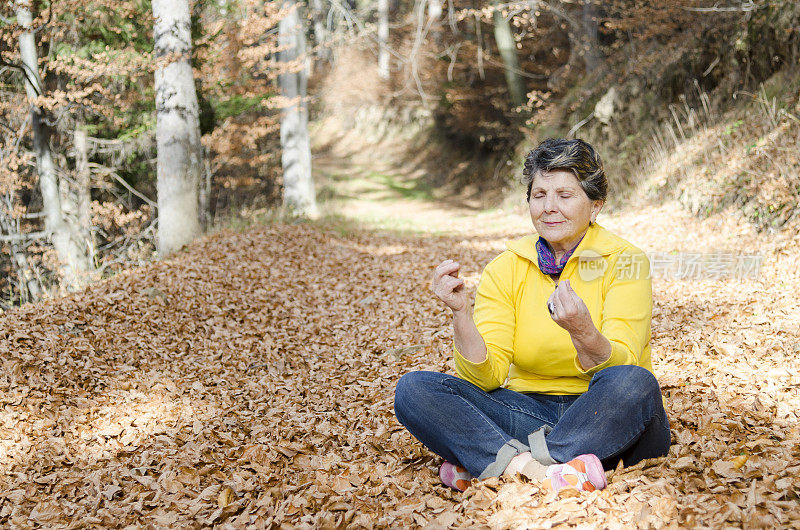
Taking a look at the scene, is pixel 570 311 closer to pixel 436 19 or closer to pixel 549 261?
pixel 549 261

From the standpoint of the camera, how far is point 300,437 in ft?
12.6

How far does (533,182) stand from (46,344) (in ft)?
13.3

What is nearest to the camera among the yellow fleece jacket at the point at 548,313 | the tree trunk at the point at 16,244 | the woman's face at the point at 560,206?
the yellow fleece jacket at the point at 548,313

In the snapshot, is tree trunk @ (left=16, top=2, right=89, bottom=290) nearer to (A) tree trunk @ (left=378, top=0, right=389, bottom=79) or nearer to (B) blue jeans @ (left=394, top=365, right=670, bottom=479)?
(B) blue jeans @ (left=394, top=365, right=670, bottom=479)

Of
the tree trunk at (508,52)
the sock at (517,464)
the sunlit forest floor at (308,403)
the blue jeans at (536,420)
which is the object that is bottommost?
the sunlit forest floor at (308,403)

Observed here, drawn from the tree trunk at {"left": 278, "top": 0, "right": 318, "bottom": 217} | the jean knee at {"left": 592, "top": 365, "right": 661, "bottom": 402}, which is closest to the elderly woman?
the jean knee at {"left": 592, "top": 365, "right": 661, "bottom": 402}

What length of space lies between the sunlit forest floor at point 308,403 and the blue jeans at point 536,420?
0.43 ft

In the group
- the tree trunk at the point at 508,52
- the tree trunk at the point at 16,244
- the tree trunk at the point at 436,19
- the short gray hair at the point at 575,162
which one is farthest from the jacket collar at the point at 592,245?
the tree trunk at the point at 436,19

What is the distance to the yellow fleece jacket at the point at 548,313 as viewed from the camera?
8.43 ft

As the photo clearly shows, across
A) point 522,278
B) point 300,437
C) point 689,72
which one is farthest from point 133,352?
point 689,72

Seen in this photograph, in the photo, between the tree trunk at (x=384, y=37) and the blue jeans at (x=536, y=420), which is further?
the tree trunk at (x=384, y=37)

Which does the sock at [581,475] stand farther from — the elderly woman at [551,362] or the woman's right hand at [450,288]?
the woman's right hand at [450,288]

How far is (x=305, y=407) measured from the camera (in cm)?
432

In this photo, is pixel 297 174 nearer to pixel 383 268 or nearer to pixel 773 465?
pixel 383 268
